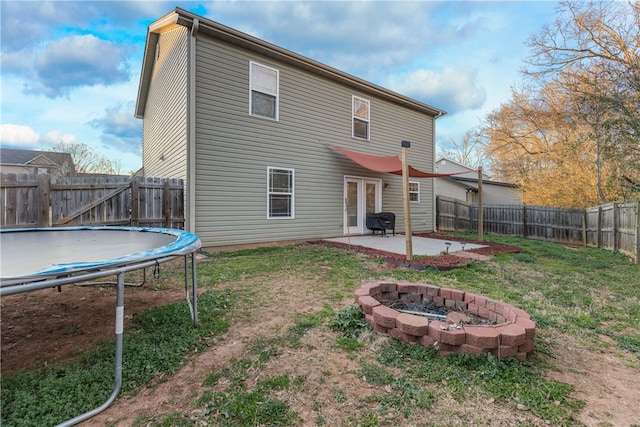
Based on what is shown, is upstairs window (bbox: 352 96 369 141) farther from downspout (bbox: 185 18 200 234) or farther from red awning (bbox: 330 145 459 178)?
downspout (bbox: 185 18 200 234)

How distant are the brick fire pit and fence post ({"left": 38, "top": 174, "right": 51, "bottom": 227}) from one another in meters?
6.21

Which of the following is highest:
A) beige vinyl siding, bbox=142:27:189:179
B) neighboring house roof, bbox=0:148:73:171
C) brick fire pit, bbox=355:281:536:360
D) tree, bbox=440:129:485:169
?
tree, bbox=440:129:485:169

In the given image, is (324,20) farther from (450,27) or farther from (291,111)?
(450,27)

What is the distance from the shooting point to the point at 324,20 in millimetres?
8766

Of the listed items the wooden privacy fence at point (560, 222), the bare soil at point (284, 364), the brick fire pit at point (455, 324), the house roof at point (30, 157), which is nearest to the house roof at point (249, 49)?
the wooden privacy fence at point (560, 222)

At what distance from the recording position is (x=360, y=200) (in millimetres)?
9648

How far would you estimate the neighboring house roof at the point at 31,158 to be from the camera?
21.6 metres

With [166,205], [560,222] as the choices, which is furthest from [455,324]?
[560,222]

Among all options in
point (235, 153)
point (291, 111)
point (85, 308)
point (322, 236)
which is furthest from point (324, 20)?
point (85, 308)

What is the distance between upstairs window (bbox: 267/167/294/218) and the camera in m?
7.73

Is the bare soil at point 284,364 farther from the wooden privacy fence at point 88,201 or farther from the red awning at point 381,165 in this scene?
the red awning at point 381,165

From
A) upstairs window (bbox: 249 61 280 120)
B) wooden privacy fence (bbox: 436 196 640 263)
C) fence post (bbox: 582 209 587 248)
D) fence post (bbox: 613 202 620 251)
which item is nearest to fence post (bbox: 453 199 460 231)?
wooden privacy fence (bbox: 436 196 640 263)

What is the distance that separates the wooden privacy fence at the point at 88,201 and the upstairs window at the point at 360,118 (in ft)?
18.8

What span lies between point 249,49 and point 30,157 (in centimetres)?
2839
